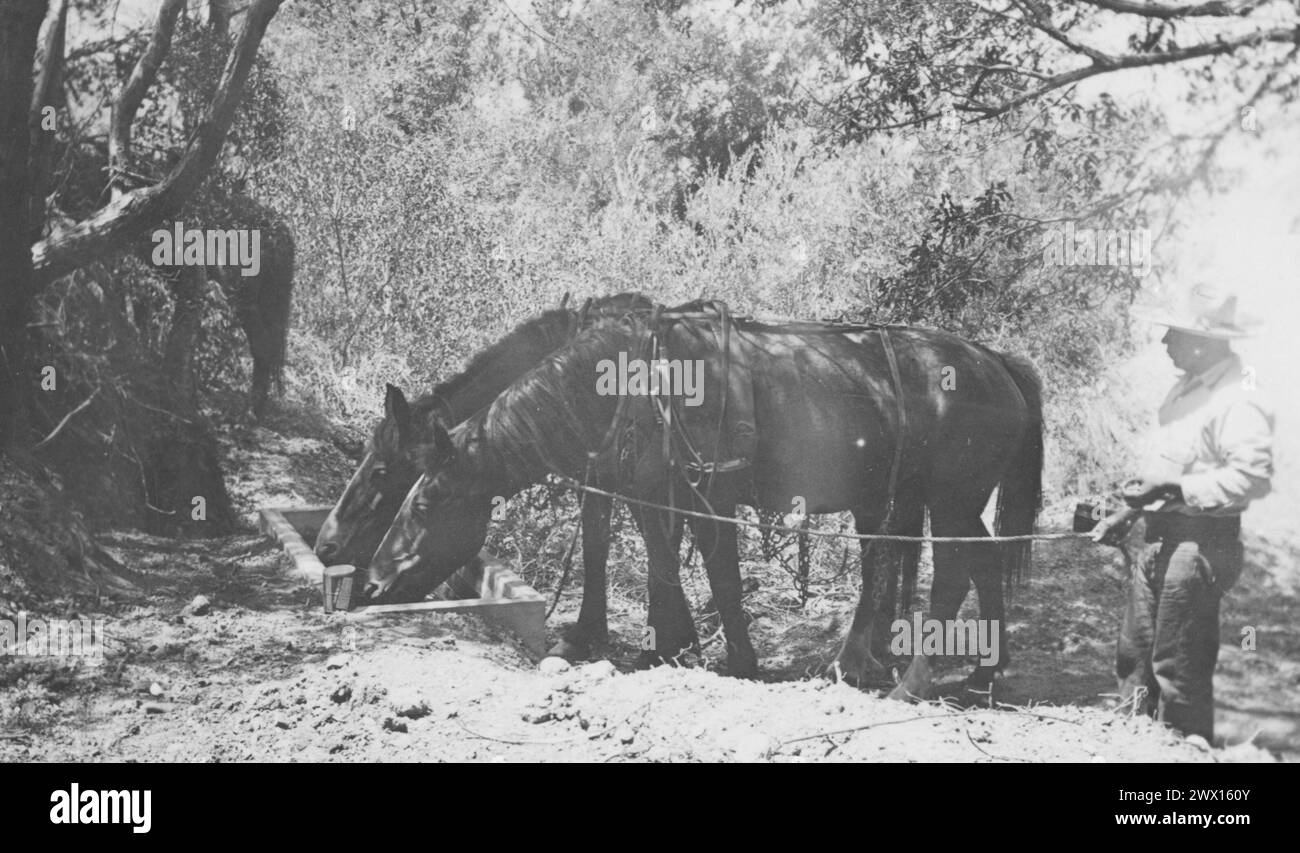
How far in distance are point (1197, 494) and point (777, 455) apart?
1617mm

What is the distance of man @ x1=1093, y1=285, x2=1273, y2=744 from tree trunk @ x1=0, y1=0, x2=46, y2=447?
14.5ft

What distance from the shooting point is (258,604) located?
4613 mm

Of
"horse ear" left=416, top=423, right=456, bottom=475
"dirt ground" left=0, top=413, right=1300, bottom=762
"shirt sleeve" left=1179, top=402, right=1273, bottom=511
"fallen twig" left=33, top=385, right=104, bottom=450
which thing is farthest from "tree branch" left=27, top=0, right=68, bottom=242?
"shirt sleeve" left=1179, top=402, right=1273, bottom=511

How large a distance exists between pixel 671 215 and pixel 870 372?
1736 millimetres

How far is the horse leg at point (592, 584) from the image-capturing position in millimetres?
4527

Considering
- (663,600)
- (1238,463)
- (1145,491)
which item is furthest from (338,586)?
(1238,463)

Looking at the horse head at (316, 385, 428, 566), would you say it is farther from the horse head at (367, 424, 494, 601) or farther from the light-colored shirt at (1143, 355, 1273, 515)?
the light-colored shirt at (1143, 355, 1273, 515)

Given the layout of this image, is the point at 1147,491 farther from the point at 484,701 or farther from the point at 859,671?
the point at 484,701

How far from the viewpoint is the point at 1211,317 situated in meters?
3.54

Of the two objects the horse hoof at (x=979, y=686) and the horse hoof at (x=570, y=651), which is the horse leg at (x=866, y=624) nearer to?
the horse hoof at (x=979, y=686)

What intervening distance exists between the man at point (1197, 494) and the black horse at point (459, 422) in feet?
6.61
